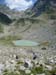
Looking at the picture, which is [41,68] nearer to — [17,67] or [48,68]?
[48,68]

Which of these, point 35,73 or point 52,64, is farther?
point 52,64

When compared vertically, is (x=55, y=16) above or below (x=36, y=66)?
above

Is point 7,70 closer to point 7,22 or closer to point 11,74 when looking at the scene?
point 11,74

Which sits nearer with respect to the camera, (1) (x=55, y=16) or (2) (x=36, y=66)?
(2) (x=36, y=66)

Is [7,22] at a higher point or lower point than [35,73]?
higher

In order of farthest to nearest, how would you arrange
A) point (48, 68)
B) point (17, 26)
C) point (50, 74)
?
1. point (17, 26)
2. point (48, 68)
3. point (50, 74)

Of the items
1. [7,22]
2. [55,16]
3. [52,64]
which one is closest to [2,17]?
[7,22]

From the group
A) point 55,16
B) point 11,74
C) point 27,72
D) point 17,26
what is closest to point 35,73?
point 27,72

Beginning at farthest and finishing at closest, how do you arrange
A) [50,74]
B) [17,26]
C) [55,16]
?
[55,16], [17,26], [50,74]

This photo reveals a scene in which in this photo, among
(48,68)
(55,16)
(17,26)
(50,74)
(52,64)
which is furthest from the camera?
(55,16)
